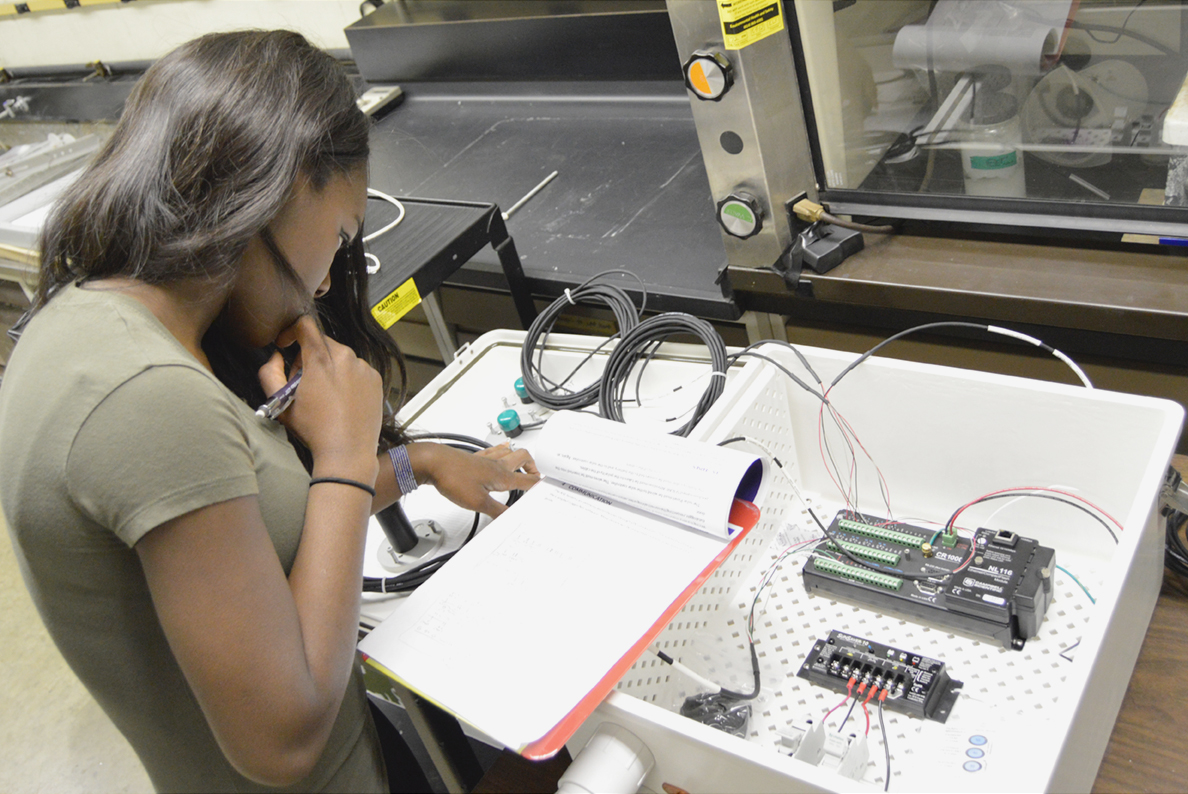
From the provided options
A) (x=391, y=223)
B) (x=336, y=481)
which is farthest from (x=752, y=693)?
(x=391, y=223)

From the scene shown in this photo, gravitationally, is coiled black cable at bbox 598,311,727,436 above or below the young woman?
below

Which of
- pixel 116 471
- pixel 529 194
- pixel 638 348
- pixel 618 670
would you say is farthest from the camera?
pixel 529 194

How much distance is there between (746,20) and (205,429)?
749mm

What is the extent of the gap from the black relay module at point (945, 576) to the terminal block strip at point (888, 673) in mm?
51

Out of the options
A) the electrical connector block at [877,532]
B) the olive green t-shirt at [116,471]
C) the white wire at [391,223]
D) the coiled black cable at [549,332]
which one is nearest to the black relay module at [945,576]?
the electrical connector block at [877,532]

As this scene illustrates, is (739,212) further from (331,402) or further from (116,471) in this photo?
(116,471)

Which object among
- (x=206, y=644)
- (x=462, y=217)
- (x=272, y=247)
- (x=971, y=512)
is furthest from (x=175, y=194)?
(x=971, y=512)

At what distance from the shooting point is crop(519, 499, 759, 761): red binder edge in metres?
0.65

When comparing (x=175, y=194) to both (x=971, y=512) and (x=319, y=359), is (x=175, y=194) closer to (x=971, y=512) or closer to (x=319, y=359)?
(x=319, y=359)

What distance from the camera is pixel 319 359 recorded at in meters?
0.83

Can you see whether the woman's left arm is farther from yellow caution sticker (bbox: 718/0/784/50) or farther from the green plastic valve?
yellow caution sticker (bbox: 718/0/784/50)

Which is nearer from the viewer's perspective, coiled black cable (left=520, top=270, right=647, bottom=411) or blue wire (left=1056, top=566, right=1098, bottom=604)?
blue wire (left=1056, top=566, right=1098, bottom=604)

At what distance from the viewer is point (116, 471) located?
60 centimetres

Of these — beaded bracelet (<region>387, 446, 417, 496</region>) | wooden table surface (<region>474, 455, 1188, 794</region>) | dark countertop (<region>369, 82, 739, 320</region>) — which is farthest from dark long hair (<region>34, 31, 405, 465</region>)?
dark countertop (<region>369, 82, 739, 320</region>)
